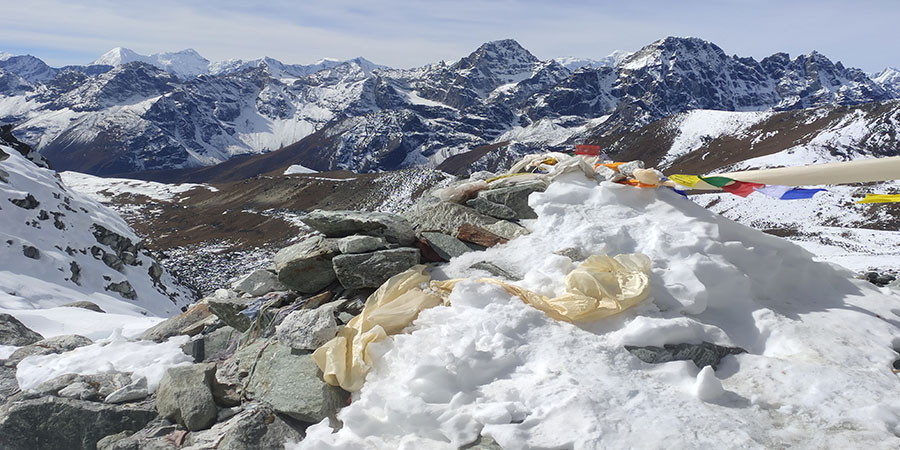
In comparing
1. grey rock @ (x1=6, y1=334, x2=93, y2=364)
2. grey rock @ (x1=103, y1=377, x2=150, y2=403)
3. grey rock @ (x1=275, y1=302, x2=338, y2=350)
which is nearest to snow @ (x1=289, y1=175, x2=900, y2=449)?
grey rock @ (x1=275, y1=302, x2=338, y2=350)

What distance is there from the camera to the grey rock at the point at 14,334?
8282mm

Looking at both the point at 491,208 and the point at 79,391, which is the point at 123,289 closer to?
the point at 79,391

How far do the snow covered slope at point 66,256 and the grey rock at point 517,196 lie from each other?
1086cm

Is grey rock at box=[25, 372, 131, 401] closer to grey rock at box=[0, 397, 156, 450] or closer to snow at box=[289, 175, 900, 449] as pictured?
grey rock at box=[0, 397, 156, 450]

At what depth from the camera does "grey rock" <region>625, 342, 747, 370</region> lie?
16.1 feet

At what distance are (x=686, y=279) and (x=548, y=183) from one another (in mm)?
2820

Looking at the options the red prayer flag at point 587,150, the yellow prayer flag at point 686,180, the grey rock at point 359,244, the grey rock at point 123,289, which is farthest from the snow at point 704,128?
the grey rock at point 359,244

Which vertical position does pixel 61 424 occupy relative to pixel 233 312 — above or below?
below

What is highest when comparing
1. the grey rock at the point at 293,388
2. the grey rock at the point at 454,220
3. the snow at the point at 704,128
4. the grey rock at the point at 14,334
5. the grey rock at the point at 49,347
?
the snow at the point at 704,128

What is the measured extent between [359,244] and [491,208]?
85.8 inches

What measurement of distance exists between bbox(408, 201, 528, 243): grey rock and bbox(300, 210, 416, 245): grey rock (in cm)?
54

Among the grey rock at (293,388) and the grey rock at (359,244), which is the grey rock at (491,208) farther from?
the grey rock at (293,388)

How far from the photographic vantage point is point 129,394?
19.7 feet

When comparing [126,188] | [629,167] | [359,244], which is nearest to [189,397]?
[359,244]
